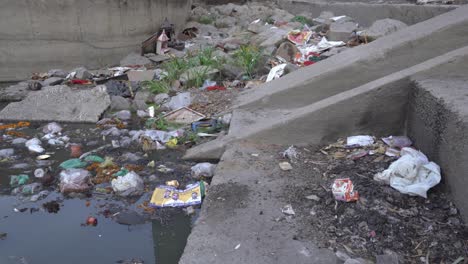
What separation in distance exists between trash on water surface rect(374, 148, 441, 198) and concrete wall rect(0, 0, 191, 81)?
221 inches

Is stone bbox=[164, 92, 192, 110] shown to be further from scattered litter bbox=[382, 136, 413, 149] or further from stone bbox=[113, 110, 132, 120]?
scattered litter bbox=[382, 136, 413, 149]

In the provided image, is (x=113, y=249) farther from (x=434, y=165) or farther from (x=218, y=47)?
A: (x=218, y=47)

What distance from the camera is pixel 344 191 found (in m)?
2.59

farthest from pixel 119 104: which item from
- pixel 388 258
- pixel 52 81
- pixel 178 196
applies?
pixel 388 258

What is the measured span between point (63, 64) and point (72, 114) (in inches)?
98.9

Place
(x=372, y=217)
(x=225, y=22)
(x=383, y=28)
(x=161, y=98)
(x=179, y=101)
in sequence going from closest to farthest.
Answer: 1. (x=372, y=217)
2. (x=179, y=101)
3. (x=161, y=98)
4. (x=383, y=28)
5. (x=225, y=22)

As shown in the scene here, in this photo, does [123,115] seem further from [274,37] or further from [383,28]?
[383,28]

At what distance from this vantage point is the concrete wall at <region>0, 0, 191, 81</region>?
21.3ft

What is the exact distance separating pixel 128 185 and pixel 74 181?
0.43 metres

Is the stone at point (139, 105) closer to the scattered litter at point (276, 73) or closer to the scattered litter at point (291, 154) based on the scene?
the scattered litter at point (276, 73)

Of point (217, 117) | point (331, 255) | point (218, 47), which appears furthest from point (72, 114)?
point (331, 255)

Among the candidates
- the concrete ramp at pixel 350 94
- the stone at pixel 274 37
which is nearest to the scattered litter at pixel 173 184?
the concrete ramp at pixel 350 94

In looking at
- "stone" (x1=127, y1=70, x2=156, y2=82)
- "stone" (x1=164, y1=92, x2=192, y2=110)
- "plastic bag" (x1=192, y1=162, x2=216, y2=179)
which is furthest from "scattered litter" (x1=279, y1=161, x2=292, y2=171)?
"stone" (x1=127, y1=70, x2=156, y2=82)

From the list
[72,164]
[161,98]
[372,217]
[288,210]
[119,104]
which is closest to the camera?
[372,217]
